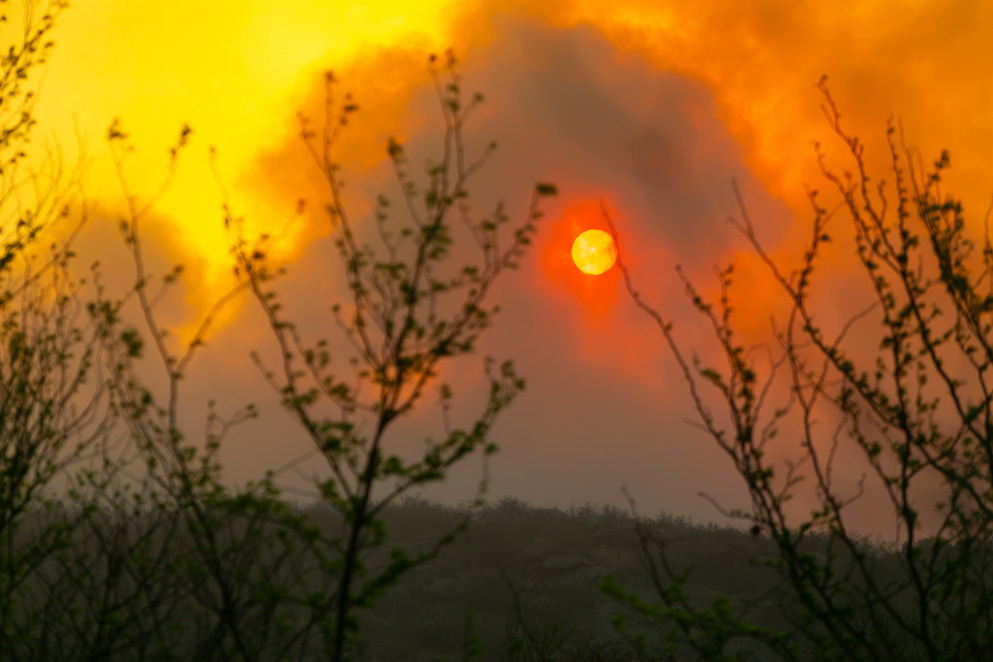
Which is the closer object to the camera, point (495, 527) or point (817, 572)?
point (817, 572)

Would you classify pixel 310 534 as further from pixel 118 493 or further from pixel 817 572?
pixel 118 493

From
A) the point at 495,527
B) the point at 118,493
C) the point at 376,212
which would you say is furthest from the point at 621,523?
the point at 376,212

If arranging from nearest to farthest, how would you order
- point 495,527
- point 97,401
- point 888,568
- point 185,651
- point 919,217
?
point 919,217
point 97,401
point 185,651
point 888,568
point 495,527

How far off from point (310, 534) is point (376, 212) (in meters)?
1.68

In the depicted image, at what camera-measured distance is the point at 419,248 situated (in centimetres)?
429

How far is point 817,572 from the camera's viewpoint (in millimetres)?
4516

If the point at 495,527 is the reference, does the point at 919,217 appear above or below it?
below

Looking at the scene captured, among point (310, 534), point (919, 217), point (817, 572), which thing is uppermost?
point (919, 217)

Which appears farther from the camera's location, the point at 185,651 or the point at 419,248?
the point at 185,651

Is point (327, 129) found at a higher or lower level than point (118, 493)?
higher

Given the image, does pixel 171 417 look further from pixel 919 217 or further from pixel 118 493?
pixel 919 217

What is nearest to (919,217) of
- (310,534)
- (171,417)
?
(310,534)

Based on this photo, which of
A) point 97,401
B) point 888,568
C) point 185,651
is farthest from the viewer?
point 888,568

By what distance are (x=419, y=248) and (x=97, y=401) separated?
3678 millimetres
